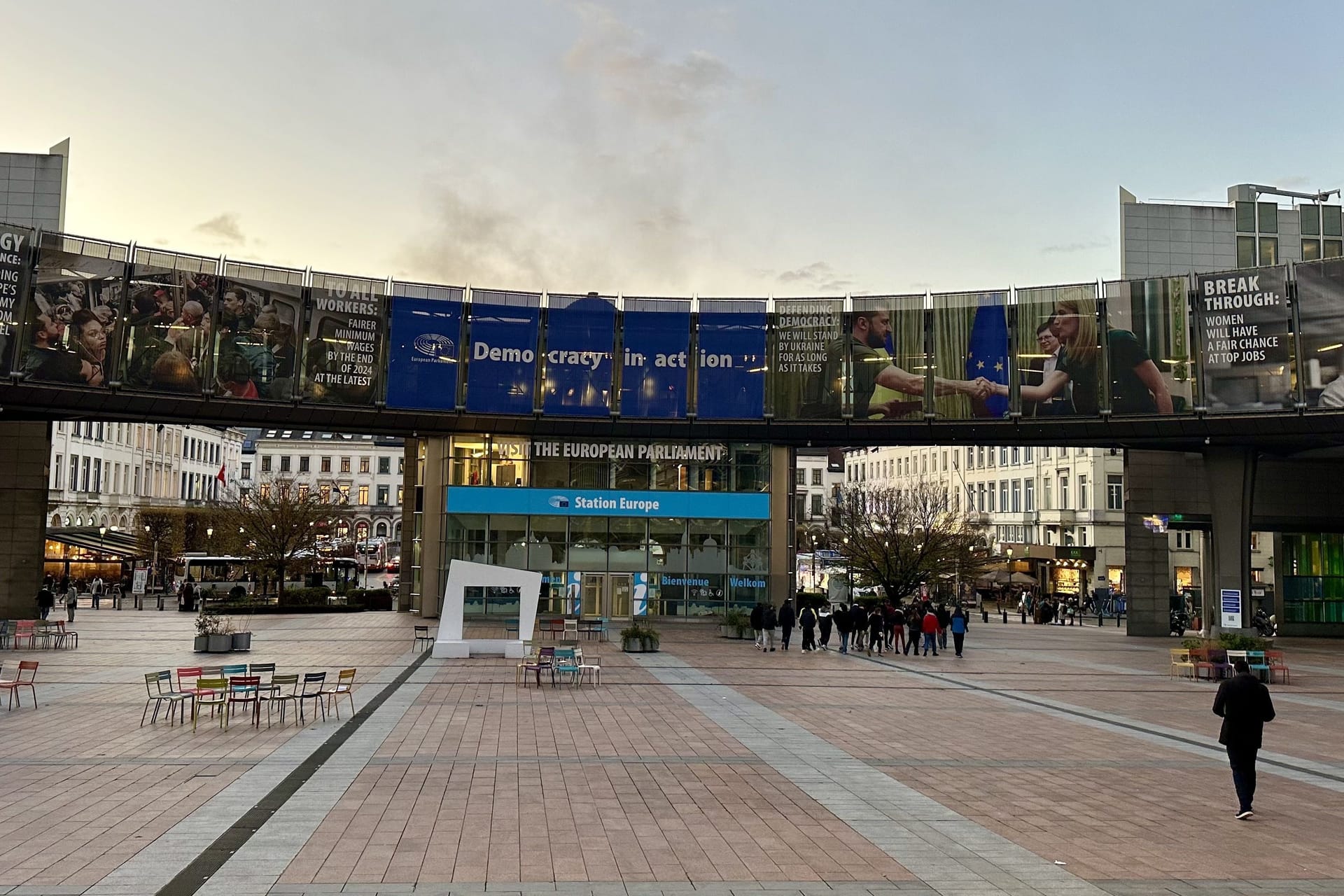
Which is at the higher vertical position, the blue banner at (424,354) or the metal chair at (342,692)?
the blue banner at (424,354)

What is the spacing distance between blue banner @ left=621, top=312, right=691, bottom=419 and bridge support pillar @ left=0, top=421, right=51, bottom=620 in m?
21.8

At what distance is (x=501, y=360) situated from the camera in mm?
43312

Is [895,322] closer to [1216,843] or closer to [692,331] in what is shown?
[692,331]

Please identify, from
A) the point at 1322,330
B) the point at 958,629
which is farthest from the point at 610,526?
the point at 1322,330

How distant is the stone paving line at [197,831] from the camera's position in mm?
8148

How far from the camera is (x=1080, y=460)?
72.7 meters

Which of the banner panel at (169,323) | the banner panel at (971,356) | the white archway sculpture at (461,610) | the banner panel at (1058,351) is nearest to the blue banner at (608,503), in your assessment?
the banner panel at (971,356)

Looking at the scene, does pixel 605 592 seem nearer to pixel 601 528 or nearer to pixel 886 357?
pixel 601 528

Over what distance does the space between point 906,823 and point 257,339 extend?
3531cm

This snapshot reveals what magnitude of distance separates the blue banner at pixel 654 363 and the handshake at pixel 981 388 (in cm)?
1099

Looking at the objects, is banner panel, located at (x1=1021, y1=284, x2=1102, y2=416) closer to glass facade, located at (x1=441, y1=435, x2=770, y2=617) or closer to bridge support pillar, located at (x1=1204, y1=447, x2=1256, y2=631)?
bridge support pillar, located at (x1=1204, y1=447, x2=1256, y2=631)

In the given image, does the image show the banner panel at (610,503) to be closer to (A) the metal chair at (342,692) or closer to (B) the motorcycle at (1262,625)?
(B) the motorcycle at (1262,625)

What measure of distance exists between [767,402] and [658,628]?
390 inches

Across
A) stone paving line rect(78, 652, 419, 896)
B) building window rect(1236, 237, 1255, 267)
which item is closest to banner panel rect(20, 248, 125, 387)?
stone paving line rect(78, 652, 419, 896)
